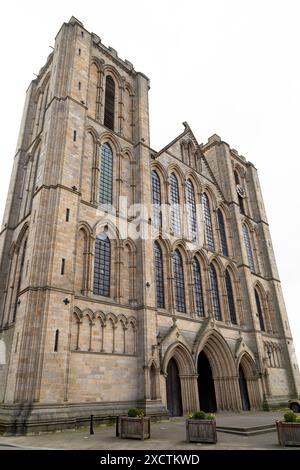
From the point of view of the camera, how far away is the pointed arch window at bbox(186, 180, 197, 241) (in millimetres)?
28375

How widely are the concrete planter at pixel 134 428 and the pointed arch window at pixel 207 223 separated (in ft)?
62.9

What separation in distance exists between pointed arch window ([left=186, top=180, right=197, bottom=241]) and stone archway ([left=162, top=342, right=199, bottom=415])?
382 inches

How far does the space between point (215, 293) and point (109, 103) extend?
18.3m

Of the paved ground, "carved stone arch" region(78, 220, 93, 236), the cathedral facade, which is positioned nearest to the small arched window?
the cathedral facade

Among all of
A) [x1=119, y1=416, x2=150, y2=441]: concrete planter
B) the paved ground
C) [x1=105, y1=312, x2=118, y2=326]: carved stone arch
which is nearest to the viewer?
the paved ground

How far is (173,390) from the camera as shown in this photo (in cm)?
2155

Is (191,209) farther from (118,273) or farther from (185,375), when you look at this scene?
(185,375)

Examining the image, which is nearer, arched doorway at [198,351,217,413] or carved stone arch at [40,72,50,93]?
arched doorway at [198,351,217,413]

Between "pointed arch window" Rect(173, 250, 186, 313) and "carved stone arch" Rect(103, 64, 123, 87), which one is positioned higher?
"carved stone arch" Rect(103, 64, 123, 87)

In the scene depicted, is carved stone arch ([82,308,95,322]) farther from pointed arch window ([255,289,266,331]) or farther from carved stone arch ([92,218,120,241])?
pointed arch window ([255,289,266,331])

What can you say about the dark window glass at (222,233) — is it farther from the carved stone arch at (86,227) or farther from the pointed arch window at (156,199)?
the carved stone arch at (86,227)

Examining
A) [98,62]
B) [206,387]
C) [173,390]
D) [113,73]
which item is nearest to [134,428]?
[173,390]

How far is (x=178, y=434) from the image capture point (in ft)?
43.8

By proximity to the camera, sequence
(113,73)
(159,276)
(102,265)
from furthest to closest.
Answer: (113,73), (159,276), (102,265)
